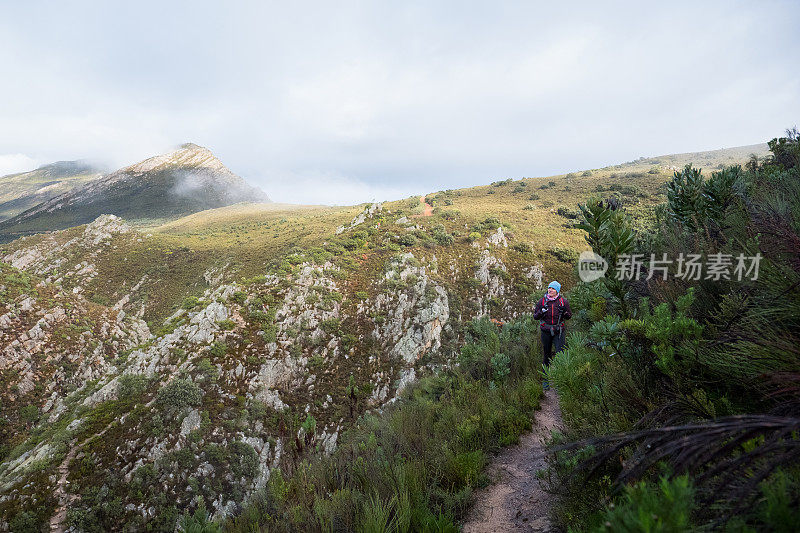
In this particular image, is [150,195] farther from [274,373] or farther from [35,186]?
[35,186]

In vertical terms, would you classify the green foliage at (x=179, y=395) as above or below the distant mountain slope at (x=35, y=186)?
below

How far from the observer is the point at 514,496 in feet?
10.7

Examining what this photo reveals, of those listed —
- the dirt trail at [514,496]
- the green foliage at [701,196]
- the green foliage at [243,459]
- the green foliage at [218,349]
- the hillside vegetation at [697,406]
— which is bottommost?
the green foliage at [243,459]

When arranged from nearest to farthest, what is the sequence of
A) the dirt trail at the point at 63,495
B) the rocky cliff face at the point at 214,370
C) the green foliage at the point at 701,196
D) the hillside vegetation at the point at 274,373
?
the hillside vegetation at the point at 274,373, the dirt trail at the point at 63,495, the green foliage at the point at 701,196, the rocky cliff face at the point at 214,370

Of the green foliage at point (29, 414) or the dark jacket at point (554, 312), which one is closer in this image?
the dark jacket at point (554, 312)

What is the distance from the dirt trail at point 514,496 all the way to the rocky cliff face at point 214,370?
250 cm

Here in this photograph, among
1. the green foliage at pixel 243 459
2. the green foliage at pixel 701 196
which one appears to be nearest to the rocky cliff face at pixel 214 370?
the green foliage at pixel 243 459

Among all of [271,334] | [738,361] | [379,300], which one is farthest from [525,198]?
[738,361]

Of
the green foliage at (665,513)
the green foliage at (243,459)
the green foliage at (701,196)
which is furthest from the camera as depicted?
the green foliage at (243,459)

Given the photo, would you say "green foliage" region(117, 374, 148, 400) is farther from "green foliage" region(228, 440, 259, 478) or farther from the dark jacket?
the dark jacket

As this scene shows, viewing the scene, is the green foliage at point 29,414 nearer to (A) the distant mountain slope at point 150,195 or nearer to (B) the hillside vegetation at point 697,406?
(B) the hillside vegetation at point 697,406

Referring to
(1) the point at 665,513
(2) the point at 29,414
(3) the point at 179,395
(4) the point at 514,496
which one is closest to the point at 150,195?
(2) the point at 29,414

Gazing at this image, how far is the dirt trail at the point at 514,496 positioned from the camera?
2.88 m

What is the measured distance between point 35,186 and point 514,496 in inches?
10392
